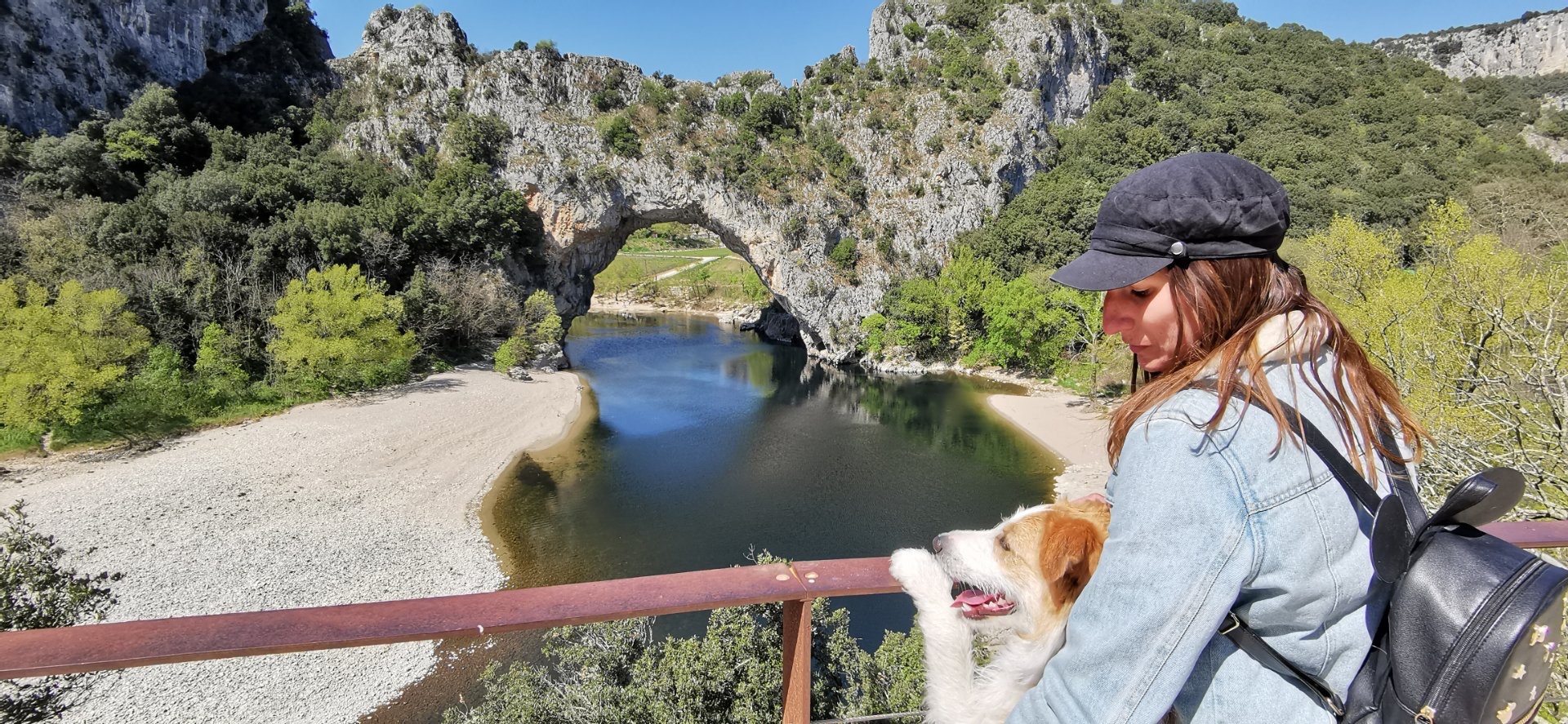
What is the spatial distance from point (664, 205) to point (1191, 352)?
1332 inches

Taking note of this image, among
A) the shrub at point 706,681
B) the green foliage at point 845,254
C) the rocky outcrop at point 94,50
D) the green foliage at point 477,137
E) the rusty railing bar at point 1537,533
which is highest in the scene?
the rocky outcrop at point 94,50

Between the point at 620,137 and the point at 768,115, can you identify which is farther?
the point at 768,115

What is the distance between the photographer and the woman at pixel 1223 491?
0.80 metres

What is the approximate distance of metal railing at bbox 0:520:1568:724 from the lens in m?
1.20

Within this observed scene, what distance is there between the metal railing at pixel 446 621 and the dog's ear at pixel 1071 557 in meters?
0.35

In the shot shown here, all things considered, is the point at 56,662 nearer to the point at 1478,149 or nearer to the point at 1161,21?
the point at 1478,149

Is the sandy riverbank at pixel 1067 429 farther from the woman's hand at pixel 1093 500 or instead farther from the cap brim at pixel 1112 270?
the cap brim at pixel 1112 270

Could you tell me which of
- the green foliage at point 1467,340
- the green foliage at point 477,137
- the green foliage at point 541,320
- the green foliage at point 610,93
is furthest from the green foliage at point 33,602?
the green foliage at point 610,93

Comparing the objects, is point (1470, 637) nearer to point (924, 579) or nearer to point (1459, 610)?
point (1459, 610)

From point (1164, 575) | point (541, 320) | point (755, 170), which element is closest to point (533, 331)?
point (541, 320)

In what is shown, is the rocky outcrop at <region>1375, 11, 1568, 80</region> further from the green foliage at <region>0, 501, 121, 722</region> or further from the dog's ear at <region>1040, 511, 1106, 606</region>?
the green foliage at <region>0, 501, 121, 722</region>

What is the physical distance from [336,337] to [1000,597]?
24.5 meters

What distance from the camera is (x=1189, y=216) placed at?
0.94 meters

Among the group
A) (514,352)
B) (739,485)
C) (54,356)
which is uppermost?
(54,356)
